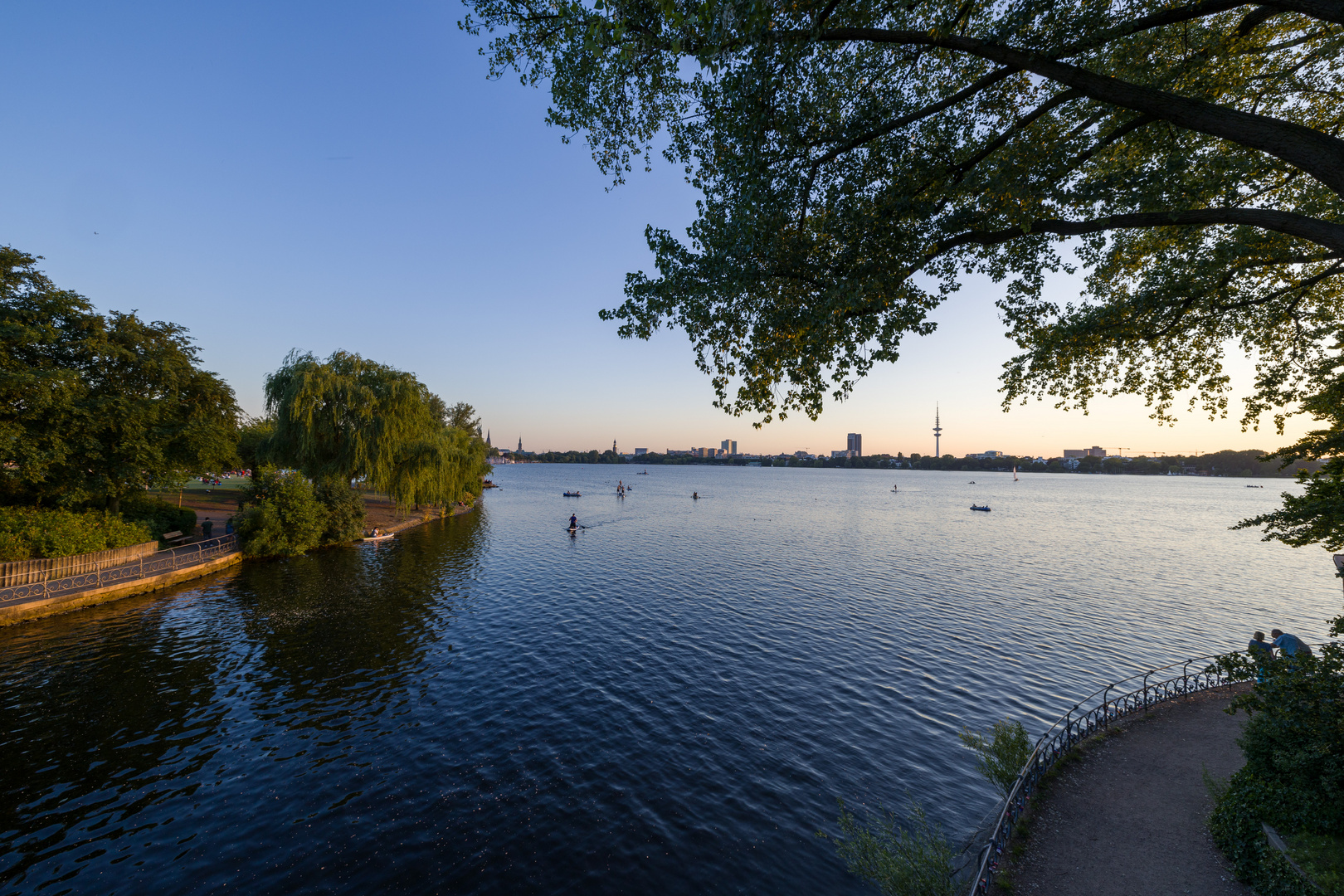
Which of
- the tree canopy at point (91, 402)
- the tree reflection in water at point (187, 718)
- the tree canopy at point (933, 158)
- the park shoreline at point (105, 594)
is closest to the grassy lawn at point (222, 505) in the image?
the park shoreline at point (105, 594)

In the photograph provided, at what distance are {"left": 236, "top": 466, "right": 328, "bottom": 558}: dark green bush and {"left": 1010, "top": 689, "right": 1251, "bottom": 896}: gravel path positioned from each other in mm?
38626

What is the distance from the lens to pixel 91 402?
23.9 meters

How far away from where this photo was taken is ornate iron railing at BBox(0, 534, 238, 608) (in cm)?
1998

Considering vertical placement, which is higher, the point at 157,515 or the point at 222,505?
the point at 157,515

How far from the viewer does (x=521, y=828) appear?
33.4 ft

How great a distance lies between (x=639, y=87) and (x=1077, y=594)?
3816cm

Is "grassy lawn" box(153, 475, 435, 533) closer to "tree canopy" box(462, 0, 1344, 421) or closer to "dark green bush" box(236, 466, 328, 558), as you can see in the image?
"dark green bush" box(236, 466, 328, 558)

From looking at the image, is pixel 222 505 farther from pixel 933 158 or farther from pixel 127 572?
pixel 933 158

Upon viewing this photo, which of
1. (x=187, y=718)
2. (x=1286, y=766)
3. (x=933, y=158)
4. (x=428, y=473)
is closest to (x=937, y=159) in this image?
(x=933, y=158)

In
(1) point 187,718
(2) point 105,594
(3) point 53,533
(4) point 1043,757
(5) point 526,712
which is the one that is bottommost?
(5) point 526,712

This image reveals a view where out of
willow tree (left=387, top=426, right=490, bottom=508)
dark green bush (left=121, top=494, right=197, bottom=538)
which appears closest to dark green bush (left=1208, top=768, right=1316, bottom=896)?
dark green bush (left=121, top=494, right=197, bottom=538)

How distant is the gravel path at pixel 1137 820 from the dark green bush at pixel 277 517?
38626 millimetres

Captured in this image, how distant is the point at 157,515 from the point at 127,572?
9.04 metres

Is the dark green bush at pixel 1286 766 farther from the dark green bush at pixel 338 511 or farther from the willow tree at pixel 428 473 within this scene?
the willow tree at pixel 428 473
